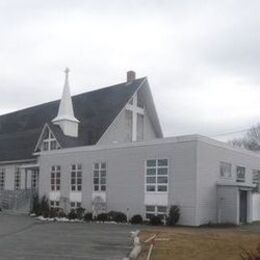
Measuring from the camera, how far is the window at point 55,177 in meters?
36.3

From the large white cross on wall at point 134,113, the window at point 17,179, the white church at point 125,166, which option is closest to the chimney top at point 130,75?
the white church at point 125,166

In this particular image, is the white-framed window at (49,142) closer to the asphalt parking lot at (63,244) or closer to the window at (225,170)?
the window at (225,170)

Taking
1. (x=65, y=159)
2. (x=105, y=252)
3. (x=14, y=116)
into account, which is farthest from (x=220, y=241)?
(x=14, y=116)

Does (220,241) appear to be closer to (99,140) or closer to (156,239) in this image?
(156,239)

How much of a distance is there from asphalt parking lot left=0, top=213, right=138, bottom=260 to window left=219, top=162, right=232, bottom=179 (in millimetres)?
9933

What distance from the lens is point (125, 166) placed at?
31156mm

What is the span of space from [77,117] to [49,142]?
4.67m

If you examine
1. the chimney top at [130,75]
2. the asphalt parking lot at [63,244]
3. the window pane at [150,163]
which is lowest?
the asphalt parking lot at [63,244]

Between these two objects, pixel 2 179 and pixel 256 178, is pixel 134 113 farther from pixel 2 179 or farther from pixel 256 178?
pixel 2 179

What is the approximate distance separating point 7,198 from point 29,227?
16.7 meters

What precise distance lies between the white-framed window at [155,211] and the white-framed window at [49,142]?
41.8ft

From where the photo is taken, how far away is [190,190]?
27.7m

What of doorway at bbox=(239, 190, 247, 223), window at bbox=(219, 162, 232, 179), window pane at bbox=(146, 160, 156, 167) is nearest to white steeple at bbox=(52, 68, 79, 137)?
window pane at bbox=(146, 160, 156, 167)

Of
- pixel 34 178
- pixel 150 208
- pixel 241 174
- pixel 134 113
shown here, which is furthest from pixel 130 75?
pixel 150 208
